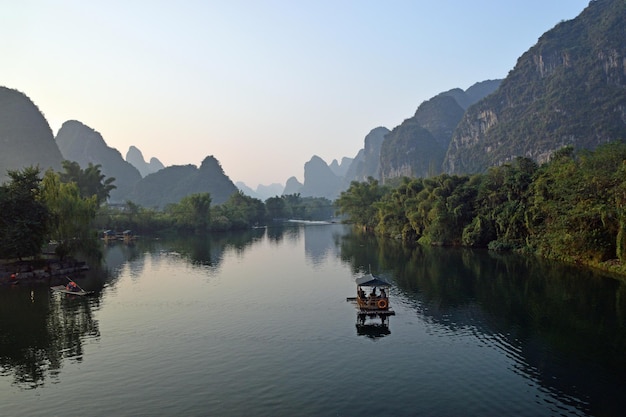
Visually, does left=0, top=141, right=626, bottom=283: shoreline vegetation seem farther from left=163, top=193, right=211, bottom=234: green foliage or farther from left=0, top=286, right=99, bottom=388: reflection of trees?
left=163, top=193, right=211, bottom=234: green foliage

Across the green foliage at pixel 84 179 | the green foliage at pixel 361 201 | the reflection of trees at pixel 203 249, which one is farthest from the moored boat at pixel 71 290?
the green foliage at pixel 361 201

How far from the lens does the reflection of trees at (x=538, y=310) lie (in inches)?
787

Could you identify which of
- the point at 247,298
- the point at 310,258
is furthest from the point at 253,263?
the point at 247,298

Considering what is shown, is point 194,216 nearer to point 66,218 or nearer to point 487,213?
point 66,218

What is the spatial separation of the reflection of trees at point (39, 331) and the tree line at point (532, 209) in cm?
4578

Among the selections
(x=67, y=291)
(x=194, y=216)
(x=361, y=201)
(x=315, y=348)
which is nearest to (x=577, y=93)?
(x=361, y=201)

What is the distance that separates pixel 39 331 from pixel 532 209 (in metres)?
55.7

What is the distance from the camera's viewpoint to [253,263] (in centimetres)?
5994

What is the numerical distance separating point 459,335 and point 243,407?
47.8 ft

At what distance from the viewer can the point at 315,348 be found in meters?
24.3

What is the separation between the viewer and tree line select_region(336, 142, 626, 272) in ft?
145

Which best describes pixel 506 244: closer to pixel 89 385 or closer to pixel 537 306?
pixel 537 306

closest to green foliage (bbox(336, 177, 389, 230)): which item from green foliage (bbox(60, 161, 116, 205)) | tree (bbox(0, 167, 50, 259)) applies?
green foliage (bbox(60, 161, 116, 205))

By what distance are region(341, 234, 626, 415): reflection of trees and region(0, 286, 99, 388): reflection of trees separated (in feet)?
75.3
